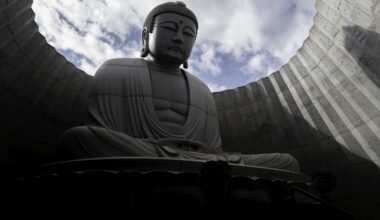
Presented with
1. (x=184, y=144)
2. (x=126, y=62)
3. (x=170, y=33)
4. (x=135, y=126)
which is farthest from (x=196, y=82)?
(x=184, y=144)

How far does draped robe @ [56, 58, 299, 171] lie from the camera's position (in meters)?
3.49

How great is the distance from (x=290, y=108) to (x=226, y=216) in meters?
3.87

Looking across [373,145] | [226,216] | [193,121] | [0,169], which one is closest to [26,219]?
[226,216]

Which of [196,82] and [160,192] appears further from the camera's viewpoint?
[196,82]

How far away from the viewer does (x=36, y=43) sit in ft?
17.9

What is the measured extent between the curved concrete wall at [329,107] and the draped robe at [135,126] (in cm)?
113

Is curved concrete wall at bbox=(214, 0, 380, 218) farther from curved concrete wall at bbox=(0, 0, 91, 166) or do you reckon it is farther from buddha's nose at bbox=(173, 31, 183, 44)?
curved concrete wall at bbox=(0, 0, 91, 166)

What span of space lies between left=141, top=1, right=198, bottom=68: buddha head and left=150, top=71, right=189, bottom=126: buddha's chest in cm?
33

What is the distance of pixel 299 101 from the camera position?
5859mm

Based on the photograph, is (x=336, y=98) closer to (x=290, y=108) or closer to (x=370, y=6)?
(x=290, y=108)

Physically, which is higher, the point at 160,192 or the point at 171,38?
the point at 171,38

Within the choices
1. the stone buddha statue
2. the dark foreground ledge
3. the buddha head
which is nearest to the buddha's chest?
the stone buddha statue

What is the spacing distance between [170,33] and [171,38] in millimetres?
91

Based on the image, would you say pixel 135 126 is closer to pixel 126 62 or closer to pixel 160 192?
pixel 126 62
